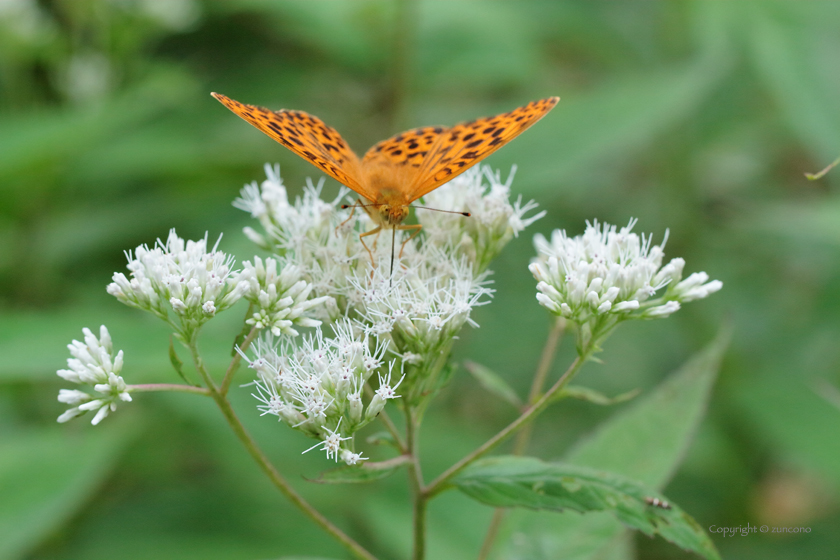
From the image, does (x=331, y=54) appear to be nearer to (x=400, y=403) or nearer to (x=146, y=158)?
(x=146, y=158)

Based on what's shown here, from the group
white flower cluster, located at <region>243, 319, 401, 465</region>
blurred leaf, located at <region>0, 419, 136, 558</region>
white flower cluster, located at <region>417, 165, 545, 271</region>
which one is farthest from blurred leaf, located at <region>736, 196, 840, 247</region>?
blurred leaf, located at <region>0, 419, 136, 558</region>

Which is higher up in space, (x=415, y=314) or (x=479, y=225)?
(x=479, y=225)

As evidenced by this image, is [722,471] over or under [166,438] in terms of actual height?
under

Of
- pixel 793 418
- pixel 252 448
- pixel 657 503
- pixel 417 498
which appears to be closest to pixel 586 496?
pixel 657 503

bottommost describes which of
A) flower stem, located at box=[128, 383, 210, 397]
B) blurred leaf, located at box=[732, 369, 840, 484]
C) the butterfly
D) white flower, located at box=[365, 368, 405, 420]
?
blurred leaf, located at box=[732, 369, 840, 484]

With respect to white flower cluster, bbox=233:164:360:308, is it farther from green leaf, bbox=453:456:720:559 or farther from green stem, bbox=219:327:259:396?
green leaf, bbox=453:456:720:559

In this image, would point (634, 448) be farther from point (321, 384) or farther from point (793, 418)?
point (793, 418)

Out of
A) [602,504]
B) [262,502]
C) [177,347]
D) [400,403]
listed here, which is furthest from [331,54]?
[602,504]
